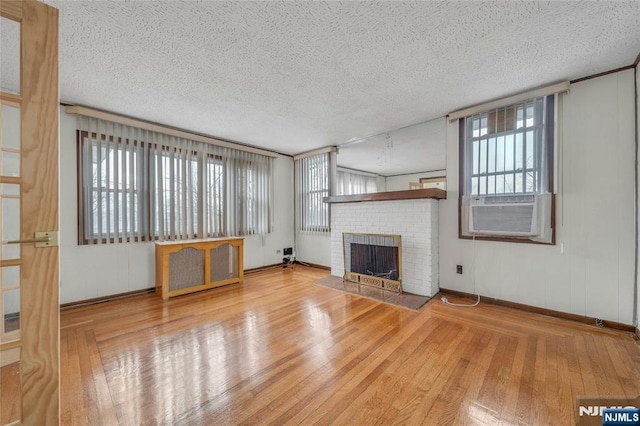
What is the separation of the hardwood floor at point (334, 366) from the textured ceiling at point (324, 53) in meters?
2.39

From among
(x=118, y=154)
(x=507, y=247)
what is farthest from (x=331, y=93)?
(x=118, y=154)

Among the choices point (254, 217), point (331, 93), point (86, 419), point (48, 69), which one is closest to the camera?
point (48, 69)

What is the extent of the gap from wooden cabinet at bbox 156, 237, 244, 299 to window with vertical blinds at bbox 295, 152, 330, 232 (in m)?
1.56

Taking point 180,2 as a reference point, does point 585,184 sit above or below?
below

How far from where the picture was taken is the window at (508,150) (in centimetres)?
267

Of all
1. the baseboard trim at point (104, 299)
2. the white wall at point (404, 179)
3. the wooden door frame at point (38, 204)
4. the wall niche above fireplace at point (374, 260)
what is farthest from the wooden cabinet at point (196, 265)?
the white wall at point (404, 179)

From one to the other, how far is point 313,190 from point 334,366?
11.9 feet

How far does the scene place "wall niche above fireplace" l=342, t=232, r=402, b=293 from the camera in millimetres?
3489

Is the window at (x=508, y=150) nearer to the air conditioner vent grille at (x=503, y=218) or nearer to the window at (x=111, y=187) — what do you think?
the air conditioner vent grille at (x=503, y=218)

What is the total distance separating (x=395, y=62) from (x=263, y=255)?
154 inches

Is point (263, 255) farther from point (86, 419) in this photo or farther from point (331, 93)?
point (86, 419)

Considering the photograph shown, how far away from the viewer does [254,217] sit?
4.76 metres

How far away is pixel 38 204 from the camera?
1.09 m

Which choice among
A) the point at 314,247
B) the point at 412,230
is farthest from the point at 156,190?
the point at 412,230
